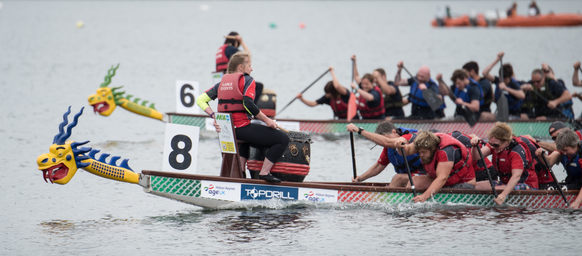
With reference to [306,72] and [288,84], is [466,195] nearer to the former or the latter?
[288,84]

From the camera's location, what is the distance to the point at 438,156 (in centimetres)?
1276

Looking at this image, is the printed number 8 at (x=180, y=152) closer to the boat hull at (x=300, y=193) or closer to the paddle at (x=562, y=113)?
the boat hull at (x=300, y=193)

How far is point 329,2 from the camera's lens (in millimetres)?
136375

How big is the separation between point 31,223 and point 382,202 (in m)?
4.88

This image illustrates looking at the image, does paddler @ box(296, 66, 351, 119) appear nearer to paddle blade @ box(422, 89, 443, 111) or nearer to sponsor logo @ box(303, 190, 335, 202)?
paddle blade @ box(422, 89, 443, 111)

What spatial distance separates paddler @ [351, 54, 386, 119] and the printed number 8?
817cm

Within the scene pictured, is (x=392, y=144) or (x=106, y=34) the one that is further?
(x=106, y=34)

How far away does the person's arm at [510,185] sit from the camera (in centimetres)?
1299

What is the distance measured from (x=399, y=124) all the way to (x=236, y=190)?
860cm

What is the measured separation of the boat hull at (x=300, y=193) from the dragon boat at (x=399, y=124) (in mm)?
7285

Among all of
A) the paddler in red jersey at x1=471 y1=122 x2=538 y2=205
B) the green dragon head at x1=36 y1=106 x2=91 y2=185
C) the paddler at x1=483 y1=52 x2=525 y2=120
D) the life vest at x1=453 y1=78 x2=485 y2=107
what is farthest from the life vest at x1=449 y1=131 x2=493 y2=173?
the paddler at x1=483 y1=52 x2=525 y2=120

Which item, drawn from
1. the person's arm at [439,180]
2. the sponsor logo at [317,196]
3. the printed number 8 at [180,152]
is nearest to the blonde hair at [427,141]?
the person's arm at [439,180]

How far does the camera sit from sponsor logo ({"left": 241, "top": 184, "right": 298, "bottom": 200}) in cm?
1284

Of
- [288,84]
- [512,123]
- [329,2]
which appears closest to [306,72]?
[288,84]
